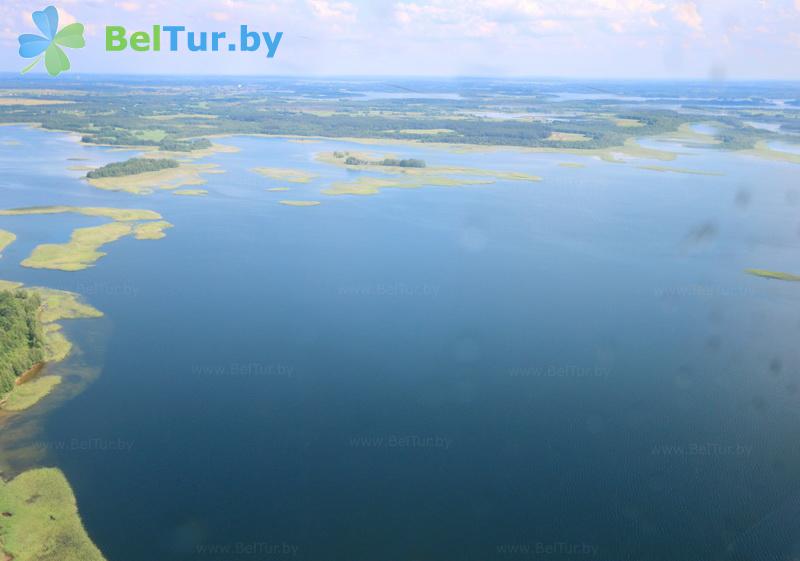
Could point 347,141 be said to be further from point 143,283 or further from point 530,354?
point 530,354

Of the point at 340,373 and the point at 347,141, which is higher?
the point at 347,141

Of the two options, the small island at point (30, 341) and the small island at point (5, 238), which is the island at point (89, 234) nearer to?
the small island at point (5, 238)

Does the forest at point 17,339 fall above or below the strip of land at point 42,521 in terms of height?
above

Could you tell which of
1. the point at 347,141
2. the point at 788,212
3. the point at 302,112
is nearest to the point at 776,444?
the point at 788,212

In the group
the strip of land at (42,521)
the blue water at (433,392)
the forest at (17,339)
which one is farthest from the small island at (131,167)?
the strip of land at (42,521)

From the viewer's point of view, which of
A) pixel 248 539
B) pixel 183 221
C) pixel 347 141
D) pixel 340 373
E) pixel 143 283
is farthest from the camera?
pixel 347 141

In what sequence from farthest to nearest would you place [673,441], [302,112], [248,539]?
[302,112]
[673,441]
[248,539]

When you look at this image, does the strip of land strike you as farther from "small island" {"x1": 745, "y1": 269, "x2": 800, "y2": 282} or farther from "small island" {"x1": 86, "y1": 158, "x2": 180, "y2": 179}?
"small island" {"x1": 86, "y1": 158, "x2": 180, "y2": 179}

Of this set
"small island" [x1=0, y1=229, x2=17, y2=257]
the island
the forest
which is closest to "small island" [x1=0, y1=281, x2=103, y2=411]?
the forest
